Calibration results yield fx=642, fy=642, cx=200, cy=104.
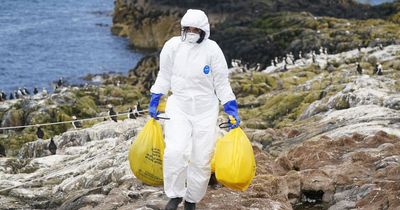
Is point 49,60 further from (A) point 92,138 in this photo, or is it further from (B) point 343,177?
(B) point 343,177

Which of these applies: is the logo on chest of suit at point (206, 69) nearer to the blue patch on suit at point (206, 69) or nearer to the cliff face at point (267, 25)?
the blue patch on suit at point (206, 69)

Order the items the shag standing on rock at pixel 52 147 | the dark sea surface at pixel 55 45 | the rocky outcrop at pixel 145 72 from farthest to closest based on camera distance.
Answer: the dark sea surface at pixel 55 45
the rocky outcrop at pixel 145 72
the shag standing on rock at pixel 52 147

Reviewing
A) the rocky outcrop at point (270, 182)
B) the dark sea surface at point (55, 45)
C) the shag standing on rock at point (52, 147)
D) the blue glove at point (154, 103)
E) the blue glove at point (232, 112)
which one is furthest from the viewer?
the dark sea surface at point (55, 45)

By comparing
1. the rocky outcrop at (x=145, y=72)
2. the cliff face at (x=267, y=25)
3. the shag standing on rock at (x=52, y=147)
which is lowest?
the rocky outcrop at (x=145, y=72)

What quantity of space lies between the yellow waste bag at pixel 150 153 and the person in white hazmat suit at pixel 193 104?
1.28 feet

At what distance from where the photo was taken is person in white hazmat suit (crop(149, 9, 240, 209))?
333 inches

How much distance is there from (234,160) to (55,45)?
83923 millimetres

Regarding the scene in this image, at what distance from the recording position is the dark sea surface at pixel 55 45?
72.2 meters

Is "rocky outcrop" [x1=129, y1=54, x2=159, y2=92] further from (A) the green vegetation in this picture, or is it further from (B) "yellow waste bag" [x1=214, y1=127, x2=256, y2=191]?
(B) "yellow waste bag" [x1=214, y1=127, x2=256, y2=191]

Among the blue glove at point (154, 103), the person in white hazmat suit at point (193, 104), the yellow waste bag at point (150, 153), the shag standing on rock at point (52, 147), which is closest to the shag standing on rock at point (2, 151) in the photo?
the shag standing on rock at point (52, 147)

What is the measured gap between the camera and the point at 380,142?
42.9 feet

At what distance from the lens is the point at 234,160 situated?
27.9ft

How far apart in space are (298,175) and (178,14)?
76.5 m

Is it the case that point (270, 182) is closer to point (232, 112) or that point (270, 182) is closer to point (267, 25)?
point (232, 112)
